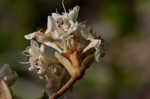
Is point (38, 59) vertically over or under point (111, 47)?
over

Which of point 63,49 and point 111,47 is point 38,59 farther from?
point 111,47

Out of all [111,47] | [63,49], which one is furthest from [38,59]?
[111,47]

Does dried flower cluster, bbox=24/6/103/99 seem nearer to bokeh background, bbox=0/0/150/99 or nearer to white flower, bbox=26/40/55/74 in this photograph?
white flower, bbox=26/40/55/74

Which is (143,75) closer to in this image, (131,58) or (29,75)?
(131,58)

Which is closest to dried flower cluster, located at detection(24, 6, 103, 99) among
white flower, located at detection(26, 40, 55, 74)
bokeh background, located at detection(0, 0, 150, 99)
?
white flower, located at detection(26, 40, 55, 74)

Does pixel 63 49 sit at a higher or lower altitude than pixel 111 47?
higher

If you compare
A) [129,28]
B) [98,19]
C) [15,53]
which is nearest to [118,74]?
[129,28]

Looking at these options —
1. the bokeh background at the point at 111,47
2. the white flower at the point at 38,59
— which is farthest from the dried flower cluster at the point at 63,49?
the bokeh background at the point at 111,47

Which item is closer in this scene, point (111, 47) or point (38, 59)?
point (38, 59)
